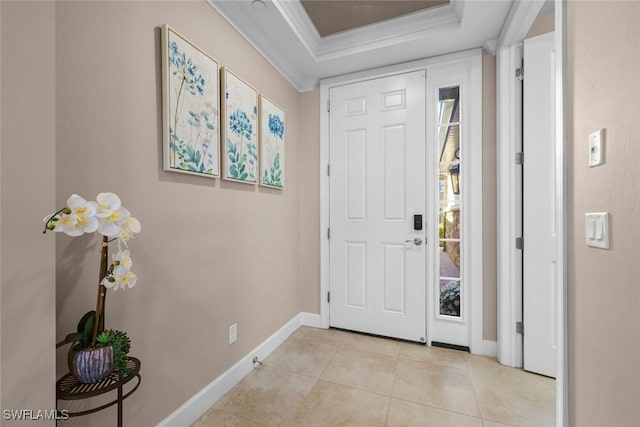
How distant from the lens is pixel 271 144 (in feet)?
7.40

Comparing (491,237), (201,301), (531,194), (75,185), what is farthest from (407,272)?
(75,185)

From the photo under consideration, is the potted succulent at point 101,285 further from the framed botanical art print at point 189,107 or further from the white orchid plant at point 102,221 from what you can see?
the framed botanical art print at point 189,107

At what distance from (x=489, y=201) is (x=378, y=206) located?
2.88ft

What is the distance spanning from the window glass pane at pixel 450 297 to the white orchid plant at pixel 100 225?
7.38 ft

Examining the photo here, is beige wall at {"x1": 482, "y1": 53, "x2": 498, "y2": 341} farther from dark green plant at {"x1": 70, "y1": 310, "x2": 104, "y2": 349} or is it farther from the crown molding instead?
dark green plant at {"x1": 70, "y1": 310, "x2": 104, "y2": 349}

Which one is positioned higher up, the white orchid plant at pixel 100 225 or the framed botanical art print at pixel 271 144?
the framed botanical art print at pixel 271 144

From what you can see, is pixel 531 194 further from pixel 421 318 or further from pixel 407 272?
pixel 421 318

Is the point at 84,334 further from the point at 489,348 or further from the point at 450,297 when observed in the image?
the point at 489,348

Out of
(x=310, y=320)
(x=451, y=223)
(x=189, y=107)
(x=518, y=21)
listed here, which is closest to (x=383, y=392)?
(x=310, y=320)

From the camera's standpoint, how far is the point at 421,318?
2371 mm

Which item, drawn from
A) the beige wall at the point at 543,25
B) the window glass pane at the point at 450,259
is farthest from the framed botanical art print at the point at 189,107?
the beige wall at the point at 543,25

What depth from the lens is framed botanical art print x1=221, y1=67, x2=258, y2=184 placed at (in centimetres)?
172

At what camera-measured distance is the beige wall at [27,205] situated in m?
0.68

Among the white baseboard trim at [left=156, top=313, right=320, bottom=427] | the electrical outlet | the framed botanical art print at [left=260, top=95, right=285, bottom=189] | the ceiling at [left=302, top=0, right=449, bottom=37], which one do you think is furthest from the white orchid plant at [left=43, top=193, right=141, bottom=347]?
the ceiling at [left=302, top=0, right=449, bottom=37]
